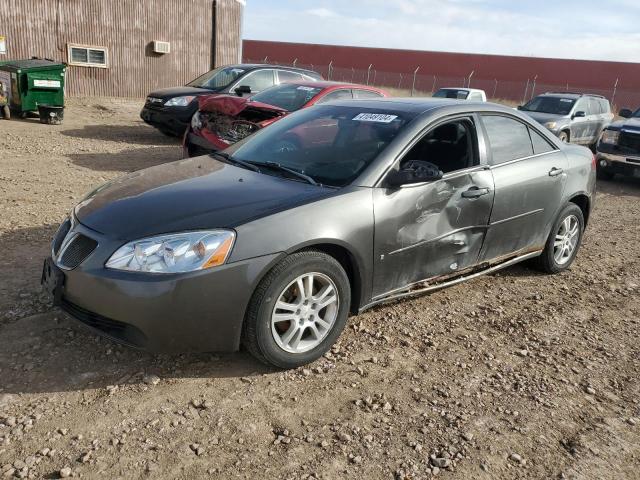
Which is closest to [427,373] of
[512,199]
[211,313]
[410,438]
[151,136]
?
[410,438]

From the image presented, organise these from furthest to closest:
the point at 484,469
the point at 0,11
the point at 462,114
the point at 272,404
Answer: the point at 0,11 < the point at 462,114 < the point at 272,404 < the point at 484,469

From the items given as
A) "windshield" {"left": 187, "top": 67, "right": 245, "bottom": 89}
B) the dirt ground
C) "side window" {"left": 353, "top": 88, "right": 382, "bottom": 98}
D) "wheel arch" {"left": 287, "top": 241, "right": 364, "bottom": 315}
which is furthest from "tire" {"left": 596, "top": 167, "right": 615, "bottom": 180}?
"wheel arch" {"left": 287, "top": 241, "right": 364, "bottom": 315}

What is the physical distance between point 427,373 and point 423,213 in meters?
1.03

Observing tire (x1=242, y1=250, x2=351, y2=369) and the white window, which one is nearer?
tire (x1=242, y1=250, x2=351, y2=369)

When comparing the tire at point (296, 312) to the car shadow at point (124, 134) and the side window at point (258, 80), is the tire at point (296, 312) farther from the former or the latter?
the car shadow at point (124, 134)

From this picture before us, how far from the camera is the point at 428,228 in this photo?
3.78m

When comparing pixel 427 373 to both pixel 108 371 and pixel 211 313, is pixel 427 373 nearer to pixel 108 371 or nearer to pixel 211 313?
pixel 211 313

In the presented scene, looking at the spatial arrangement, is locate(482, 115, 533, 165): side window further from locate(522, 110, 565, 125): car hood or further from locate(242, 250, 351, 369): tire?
locate(522, 110, 565, 125): car hood

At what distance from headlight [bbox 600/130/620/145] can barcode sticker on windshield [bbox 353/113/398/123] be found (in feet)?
27.1

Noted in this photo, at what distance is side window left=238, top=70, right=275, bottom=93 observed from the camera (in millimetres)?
11375

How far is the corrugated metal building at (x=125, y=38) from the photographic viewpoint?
15.8 metres

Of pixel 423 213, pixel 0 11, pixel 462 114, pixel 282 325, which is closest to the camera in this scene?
pixel 282 325

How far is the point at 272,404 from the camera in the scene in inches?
118

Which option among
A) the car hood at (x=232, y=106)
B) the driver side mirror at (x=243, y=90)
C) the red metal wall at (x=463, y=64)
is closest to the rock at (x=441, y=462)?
the car hood at (x=232, y=106)
